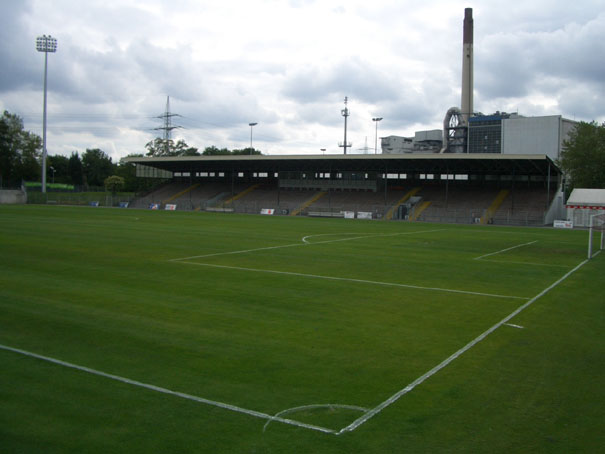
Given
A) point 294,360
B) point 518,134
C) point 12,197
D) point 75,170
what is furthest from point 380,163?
point 75,170

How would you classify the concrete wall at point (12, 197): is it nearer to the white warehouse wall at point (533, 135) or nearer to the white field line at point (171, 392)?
the white field line at point (171, 392)

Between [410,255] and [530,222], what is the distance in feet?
116

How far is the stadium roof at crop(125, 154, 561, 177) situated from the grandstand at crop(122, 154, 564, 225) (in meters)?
0.11

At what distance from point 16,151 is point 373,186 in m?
71.1


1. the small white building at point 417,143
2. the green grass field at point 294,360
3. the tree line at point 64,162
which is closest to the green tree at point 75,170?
the tree line at point 64,162

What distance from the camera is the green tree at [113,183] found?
327 feet

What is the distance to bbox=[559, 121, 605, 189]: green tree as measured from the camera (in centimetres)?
7125

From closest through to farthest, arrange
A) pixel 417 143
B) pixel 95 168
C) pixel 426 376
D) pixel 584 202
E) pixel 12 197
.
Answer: pixel 426 376 → pixel 584 202 → pixel 12 197 → pixel 417 143 → pixel 95 168

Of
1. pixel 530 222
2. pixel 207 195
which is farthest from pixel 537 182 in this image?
pixel 207 195

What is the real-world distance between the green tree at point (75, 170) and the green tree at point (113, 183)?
79.9 ft

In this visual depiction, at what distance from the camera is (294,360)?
802 centimetres

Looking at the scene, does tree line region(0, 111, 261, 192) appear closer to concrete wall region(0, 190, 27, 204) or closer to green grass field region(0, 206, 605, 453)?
concrete wall region(0, 190, 27, 204)

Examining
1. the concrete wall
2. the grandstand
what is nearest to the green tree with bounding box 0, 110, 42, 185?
the concrete wall

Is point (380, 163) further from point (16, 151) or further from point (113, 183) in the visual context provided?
point (16, 151)
